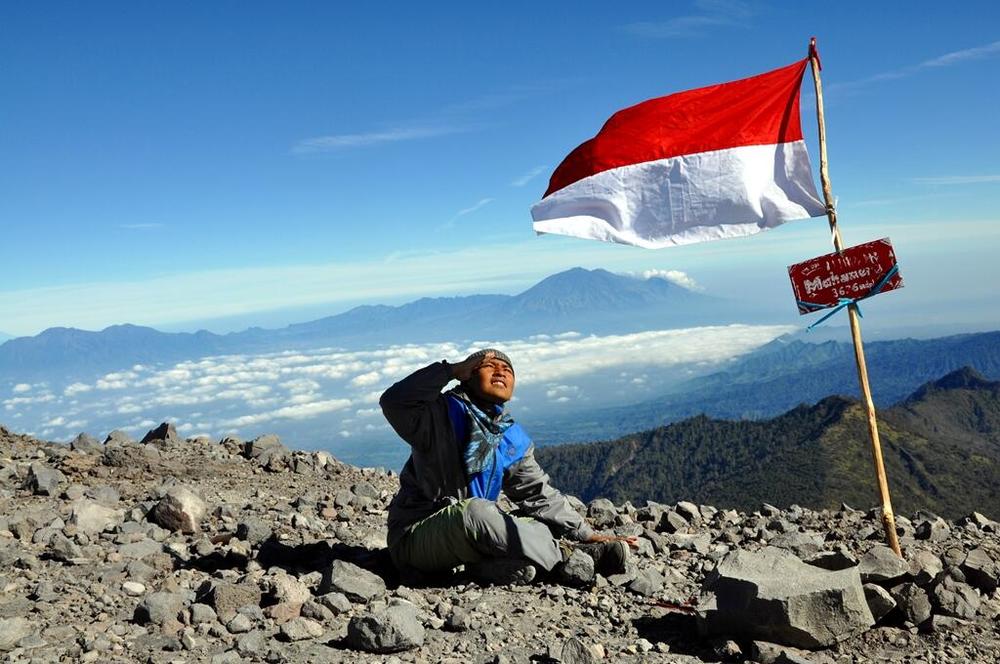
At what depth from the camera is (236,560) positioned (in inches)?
313

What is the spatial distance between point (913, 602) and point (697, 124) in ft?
16.4

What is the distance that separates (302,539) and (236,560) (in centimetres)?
116

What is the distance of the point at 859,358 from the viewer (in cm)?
701

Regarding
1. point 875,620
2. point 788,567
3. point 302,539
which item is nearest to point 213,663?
point 302,539

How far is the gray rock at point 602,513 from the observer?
32.1 feet

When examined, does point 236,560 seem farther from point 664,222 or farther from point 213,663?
point 664,222

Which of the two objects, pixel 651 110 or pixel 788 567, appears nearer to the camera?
pixel 788 567

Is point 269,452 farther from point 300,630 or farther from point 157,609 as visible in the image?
point 300,630

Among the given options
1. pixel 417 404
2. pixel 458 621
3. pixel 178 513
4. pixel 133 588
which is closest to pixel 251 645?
pixel 458 621

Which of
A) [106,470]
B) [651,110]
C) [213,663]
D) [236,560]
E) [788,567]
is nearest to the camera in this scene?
[213,663]

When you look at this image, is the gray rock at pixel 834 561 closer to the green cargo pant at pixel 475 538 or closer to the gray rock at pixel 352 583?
the green cargo pant at pixel 475 538

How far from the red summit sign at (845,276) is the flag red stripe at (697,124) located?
1.55 m

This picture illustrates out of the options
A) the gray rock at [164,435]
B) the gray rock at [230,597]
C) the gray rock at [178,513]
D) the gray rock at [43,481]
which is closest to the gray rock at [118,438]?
the gray rock at [164,435]

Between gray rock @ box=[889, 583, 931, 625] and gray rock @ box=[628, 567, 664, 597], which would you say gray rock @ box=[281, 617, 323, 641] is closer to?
gray rock @ box=[628, 567, 664, 597]
